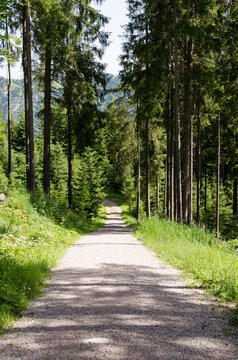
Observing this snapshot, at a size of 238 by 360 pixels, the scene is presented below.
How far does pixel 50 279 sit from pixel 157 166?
63.1 ft

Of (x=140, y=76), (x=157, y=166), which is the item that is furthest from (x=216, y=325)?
(x=157, y=166)

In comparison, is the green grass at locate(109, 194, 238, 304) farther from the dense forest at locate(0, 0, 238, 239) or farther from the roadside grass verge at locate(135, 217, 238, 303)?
the dense forest at locate(0, 0, 238, 239)

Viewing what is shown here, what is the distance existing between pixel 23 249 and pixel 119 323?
379cm

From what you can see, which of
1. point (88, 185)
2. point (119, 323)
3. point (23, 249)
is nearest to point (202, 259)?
point (119, 323)

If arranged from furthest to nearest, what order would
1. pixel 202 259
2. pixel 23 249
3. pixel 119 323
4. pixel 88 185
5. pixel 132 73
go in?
pixel 88 185
pixel 132 73
pixel 23 249
pixel 202 259
pixel 119 323

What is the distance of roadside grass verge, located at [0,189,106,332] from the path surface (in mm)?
268

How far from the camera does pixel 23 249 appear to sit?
6668 millimetres

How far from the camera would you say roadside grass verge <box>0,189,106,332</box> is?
4.15m

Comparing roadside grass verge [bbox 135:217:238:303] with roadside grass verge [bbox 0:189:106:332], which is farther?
roadside grass verge [bbox 135:217:238:303]

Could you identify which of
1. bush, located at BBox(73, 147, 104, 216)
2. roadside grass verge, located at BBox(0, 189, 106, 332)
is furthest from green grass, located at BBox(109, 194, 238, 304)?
bush, located at BBox(73, 147, 104, 216)

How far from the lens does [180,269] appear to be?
21.5ft

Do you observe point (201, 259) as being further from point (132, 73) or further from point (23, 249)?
point (132, 73)

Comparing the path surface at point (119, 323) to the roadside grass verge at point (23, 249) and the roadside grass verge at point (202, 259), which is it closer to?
the roadside grass verge at point (23, 249)

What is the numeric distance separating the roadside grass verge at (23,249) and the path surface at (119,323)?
0.27m
